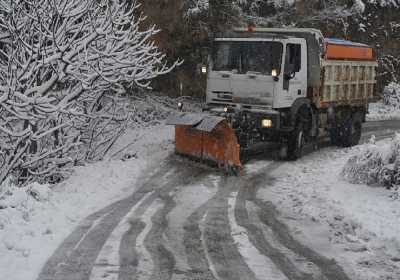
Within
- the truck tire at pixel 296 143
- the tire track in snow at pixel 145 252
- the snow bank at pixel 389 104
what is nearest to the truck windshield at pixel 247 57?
the truck tire at pixel 296 143

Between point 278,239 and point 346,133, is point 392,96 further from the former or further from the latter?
point 278,239

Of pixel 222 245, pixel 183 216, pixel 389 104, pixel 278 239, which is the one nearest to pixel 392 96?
pixel 389 104

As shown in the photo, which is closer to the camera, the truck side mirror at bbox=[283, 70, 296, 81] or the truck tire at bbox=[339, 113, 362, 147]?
the truck side mirror at bbox=[283, 70, 296, 81]

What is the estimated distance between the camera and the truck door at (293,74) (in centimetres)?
1293

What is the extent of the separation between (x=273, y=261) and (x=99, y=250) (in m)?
2.11

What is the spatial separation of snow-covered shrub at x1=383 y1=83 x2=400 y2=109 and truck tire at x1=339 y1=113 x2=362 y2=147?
11.1 m

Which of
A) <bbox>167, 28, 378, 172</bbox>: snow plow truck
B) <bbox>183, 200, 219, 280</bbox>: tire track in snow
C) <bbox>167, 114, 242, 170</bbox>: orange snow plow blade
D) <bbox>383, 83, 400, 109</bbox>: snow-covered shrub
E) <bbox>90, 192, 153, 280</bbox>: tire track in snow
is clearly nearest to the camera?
<bbox>90, 192, 153, 280</bbox>: tire track in snow

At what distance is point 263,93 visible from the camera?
1297cm

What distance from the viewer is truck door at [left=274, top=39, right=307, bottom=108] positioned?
12.9 metres

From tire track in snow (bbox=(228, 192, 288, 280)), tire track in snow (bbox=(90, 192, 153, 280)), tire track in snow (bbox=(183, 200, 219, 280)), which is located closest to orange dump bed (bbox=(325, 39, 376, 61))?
tire track in snow (bbox=(183, 200, 219, 280))

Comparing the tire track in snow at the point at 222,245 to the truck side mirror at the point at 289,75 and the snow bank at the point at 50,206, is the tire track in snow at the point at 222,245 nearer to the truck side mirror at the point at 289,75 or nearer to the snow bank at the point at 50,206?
the snow bank at the point at 50,206

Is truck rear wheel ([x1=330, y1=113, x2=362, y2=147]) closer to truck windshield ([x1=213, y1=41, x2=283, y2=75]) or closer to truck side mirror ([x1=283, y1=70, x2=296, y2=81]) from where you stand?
truck side mirror ([x1=283, y1=70, x2=296, y2=81])

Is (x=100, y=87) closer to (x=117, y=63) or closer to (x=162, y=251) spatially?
(x=117, y=63)

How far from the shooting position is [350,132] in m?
16.3
